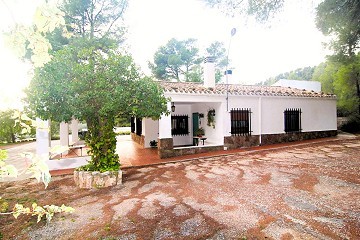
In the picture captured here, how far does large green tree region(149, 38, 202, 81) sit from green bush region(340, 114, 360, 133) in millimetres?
19829

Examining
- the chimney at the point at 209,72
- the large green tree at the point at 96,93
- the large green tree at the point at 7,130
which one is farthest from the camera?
the large green tree at the point at 7,130

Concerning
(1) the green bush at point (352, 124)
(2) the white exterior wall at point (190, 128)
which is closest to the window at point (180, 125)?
(2) the white exterior wall at point (190, 128)

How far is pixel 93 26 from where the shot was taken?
1772 cm

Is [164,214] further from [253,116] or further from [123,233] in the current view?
[253,116]

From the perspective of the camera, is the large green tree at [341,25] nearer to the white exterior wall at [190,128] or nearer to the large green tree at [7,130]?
the white exterior wall at [190,128]

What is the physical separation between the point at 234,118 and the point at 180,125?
429 cm

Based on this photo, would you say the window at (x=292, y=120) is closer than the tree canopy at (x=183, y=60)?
Yes

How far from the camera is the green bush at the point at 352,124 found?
60.5 feet

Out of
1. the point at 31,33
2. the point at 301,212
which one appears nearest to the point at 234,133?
the point at 301,212

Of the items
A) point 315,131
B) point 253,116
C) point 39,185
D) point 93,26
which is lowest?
point 39,185

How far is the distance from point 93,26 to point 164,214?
690 inches

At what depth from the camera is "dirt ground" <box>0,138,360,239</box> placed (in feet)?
13.1

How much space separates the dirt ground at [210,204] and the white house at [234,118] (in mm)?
4230

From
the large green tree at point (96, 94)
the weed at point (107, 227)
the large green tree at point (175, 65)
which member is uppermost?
the large green tree at point (175, 65)
